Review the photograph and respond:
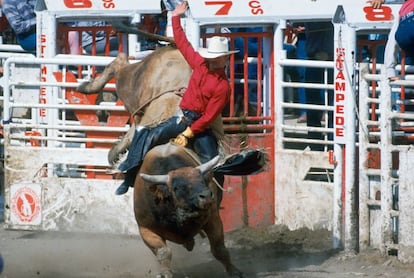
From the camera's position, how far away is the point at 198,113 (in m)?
9.01

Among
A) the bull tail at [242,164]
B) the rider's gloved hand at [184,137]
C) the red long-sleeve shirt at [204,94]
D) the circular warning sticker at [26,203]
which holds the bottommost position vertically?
the circular warning sticker at [26,203]

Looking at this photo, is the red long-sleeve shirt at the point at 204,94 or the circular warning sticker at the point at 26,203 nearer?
the red long-sleeve shirt at the point at 204,94

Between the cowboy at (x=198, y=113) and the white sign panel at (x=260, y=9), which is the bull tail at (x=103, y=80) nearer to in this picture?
the white sign panel at (x=260, y=9)

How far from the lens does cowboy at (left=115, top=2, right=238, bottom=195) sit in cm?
891

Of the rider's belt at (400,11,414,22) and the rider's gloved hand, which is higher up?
the rider's belt at (400,11,414,22)

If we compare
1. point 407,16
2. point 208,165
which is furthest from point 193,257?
point 407,16

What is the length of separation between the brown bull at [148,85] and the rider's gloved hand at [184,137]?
1.27ft

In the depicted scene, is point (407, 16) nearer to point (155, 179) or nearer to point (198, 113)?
point (198, 113)

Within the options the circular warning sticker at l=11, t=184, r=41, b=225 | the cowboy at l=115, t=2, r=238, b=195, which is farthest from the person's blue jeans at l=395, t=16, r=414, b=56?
the circular warning sticker at l=11, t=184, r=41, b=225

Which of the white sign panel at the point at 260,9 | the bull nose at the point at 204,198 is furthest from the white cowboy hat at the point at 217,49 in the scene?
the white sign panel at the point at 260,9

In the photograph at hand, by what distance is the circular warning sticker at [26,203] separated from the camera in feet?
36.2

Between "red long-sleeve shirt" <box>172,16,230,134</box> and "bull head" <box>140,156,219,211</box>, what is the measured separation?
22.4 inches

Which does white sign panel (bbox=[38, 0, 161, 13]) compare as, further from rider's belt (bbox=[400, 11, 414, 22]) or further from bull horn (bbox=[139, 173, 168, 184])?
bull horn (bbox=[139, 173, 168, 184])

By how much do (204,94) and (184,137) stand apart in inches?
13.9
